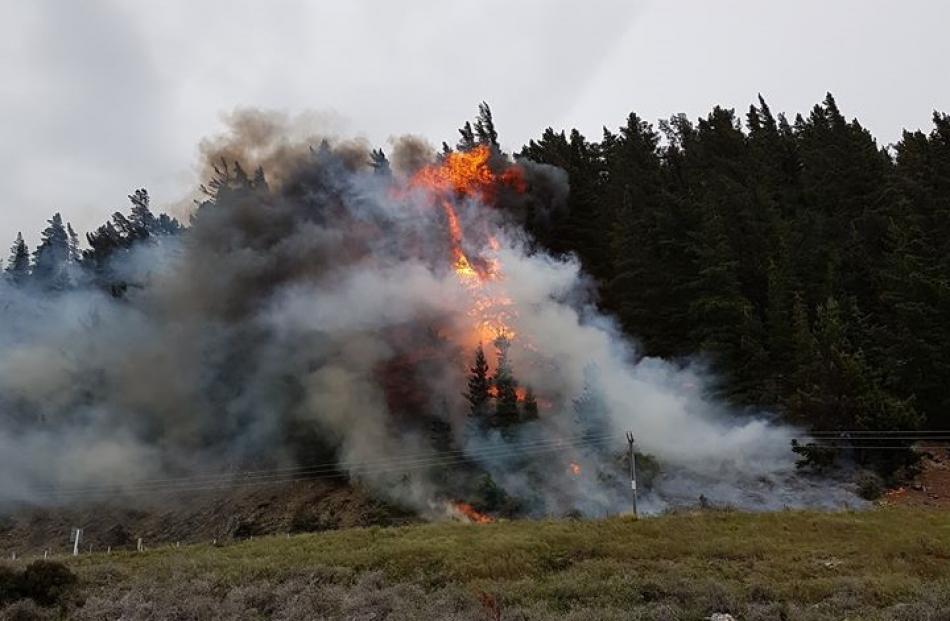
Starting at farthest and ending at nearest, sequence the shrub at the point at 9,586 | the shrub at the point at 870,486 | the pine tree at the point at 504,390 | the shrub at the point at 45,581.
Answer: the pine tree at the point at 504,390
the shrub at the point at 870,486
the shrub at the point at 45,581
the shrub at the point at 9,586

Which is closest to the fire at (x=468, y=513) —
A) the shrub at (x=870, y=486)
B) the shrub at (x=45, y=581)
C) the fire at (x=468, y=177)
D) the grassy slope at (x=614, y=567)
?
the grassy slope at (x=614, y=567)

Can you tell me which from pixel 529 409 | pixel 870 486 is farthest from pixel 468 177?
pixel 870 486

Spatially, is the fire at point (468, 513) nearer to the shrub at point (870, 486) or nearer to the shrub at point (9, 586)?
the shrub at point (870, 486)

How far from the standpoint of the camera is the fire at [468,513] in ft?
156

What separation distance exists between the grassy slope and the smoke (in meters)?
10.8

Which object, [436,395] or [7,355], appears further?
[7,355]

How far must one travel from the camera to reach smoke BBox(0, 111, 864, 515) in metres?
50.2

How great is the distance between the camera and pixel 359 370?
6544 cm

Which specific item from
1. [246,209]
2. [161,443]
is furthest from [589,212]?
[161,443]

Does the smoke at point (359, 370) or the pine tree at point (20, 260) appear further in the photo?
the pine tree at point (20, 260)

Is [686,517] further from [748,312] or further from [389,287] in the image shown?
[389,287]

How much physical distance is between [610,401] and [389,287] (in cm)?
2589

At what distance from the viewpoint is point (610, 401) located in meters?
52.3

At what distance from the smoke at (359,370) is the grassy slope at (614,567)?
1082 centimetres
